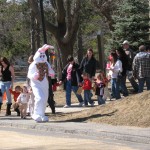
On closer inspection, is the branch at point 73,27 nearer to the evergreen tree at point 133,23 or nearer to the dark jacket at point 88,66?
the evergreen tree at point 133,23

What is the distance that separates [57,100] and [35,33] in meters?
25.9

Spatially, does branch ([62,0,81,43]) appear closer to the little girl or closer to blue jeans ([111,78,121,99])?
blue jeans ([111,78,121,99])

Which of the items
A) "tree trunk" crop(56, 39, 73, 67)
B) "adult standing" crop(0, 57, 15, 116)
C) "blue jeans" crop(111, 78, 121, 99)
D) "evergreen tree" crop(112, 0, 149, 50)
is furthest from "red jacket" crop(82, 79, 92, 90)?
"evergreen tree" crop(112, 0, 149, 50)

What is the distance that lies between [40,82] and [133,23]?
15.6 meters

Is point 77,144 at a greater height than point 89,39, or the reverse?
point 89,39

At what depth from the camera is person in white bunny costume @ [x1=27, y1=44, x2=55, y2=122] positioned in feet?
47.3

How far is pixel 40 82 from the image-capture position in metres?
14.6

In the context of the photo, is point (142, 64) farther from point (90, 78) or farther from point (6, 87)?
point (6, 87)

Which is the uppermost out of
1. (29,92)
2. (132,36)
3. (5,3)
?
(5,3)

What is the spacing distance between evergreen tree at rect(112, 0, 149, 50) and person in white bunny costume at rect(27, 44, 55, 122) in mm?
14840

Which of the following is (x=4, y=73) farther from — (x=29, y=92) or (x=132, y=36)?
(x=132, y=36)

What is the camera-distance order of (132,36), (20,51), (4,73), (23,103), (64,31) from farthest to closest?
(20,51) < (132,36) < (64,31) < (4,73) < (23,103)

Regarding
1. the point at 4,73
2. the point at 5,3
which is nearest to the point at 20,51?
the point at 5,3

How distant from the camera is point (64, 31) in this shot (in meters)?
26.3
